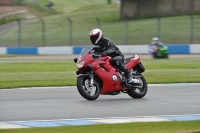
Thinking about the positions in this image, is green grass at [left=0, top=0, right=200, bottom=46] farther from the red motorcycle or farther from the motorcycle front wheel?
the motorcycle front wheel

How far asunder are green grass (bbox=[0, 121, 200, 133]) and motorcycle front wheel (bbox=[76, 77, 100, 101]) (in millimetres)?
3053

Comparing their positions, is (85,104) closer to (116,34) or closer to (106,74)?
(106,74)

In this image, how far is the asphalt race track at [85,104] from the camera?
10078 mm

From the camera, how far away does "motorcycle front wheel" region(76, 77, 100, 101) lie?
11.6 metres

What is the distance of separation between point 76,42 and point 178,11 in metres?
14.2

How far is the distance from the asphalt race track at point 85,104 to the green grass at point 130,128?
123 cm

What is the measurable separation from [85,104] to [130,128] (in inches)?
126

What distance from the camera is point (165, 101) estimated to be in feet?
39.6

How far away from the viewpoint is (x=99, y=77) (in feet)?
39.3

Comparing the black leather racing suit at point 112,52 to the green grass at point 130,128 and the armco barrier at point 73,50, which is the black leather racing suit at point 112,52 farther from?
the armco barrier at point 73,50

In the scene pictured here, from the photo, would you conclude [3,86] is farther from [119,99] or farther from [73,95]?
[119,99]

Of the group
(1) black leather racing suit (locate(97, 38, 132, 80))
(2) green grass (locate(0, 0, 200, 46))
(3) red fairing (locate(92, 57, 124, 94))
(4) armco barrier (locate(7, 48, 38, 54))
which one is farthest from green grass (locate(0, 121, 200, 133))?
(2) green grass (locate(0, 0, 200, 46))

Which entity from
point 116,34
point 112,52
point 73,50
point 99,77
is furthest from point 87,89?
point 116,34

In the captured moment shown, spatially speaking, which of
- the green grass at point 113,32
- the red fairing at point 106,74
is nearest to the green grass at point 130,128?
the red fairing at point 106,74
